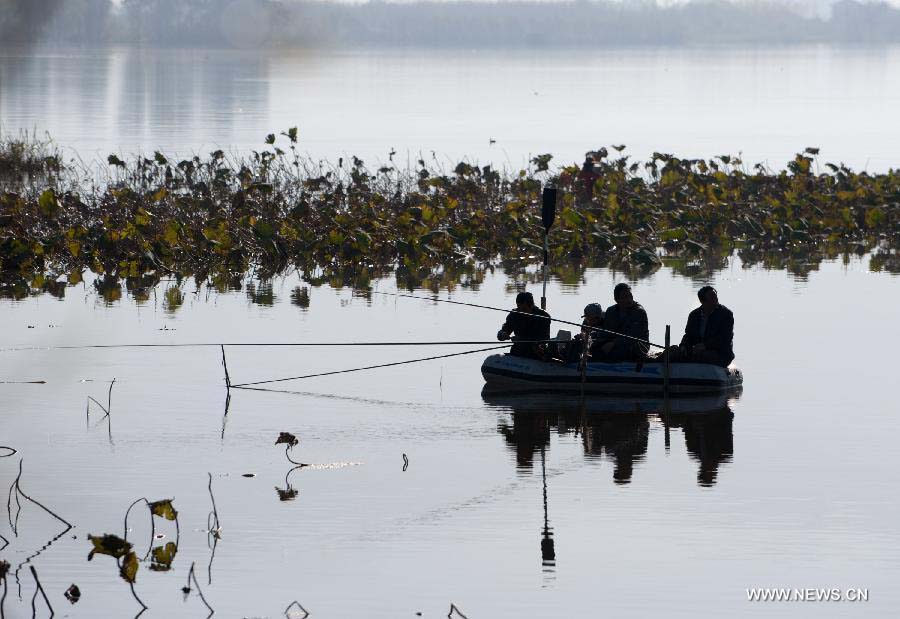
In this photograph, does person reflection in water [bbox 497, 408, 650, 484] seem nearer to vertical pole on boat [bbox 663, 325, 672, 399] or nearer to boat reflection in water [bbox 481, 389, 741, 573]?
boat reflection in water [bbox 481, 389, 741, 573]

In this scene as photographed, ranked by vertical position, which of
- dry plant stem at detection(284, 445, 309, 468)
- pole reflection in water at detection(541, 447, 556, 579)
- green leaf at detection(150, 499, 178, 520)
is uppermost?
green leaf at detection(150, 499, 178, 520)

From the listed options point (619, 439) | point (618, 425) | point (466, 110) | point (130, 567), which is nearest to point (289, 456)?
point (619, 439)

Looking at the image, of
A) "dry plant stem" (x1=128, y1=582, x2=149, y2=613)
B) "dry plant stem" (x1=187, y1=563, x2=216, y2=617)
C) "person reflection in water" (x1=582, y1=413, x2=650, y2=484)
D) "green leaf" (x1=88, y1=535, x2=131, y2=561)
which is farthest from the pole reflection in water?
"green leaf" (x1=88, y1=535, x2=131, y2=561)

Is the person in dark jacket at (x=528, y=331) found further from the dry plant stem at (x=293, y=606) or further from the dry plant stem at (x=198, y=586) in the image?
the dry plant stem at (x=293, y=606)

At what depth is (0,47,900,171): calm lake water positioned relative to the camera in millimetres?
56562

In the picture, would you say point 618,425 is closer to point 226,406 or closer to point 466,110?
point 226,406

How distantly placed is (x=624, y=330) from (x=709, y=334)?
2.86 ft

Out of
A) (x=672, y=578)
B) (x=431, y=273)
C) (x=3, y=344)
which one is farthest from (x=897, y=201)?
(x=672, y=578)

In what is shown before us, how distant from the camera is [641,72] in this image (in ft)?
474

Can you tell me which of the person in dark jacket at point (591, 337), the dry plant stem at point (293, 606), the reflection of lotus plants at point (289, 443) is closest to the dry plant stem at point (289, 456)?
the reflection of lotus plants at point (289, 443)

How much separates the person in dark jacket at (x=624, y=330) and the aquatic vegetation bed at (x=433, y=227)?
345 inches

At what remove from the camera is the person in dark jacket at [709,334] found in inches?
629

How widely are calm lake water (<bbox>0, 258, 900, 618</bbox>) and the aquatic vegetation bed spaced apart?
4.07 metres

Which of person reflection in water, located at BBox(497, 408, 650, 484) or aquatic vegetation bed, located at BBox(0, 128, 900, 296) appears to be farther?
aquatic vegetation bed, located at BBox(0, 128, 900, 296)
